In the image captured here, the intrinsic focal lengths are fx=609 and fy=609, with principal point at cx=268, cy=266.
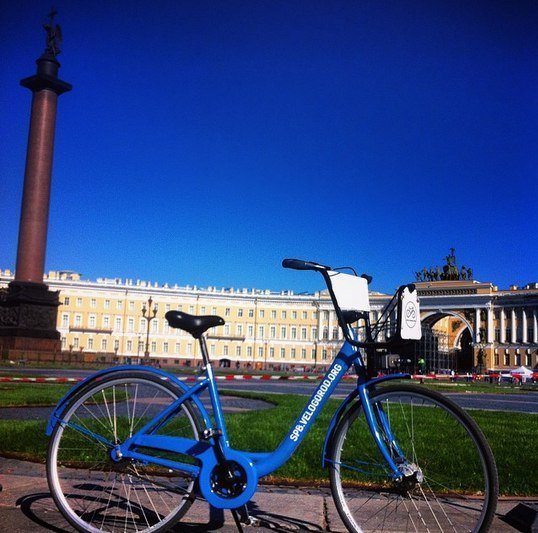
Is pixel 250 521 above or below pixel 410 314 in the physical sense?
below

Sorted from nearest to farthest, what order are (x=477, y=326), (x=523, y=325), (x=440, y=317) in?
(x=523, y=325), (x=477, y=326), (x=440, y=317)

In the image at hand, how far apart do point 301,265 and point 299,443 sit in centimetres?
93

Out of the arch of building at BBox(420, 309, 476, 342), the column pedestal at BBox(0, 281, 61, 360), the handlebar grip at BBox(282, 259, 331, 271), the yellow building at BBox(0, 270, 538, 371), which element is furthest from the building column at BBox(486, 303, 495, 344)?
the handlebar grip at BBox(282, 259, 331, 271)

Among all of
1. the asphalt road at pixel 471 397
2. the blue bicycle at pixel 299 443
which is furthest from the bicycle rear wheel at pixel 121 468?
the asphalt road at pixel 471 397

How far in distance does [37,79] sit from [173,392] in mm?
39586

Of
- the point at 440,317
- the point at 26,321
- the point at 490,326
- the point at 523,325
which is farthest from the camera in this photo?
the point at 440,317

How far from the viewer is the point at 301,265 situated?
10.8ft

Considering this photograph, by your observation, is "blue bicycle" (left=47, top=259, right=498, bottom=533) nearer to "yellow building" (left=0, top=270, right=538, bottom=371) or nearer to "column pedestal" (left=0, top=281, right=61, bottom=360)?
"column pedestal" (left=0, top=281, right=61, bottom=360)

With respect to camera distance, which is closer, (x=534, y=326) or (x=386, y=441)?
(x=386, y=441)

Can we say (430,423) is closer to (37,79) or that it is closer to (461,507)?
(461,507)

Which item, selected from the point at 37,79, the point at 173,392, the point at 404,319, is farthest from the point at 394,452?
the point at 37,79

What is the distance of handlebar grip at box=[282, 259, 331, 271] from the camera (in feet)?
10.7

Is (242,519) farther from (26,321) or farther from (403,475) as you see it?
(26,321)

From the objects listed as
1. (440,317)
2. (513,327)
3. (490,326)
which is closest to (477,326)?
(490,326)
